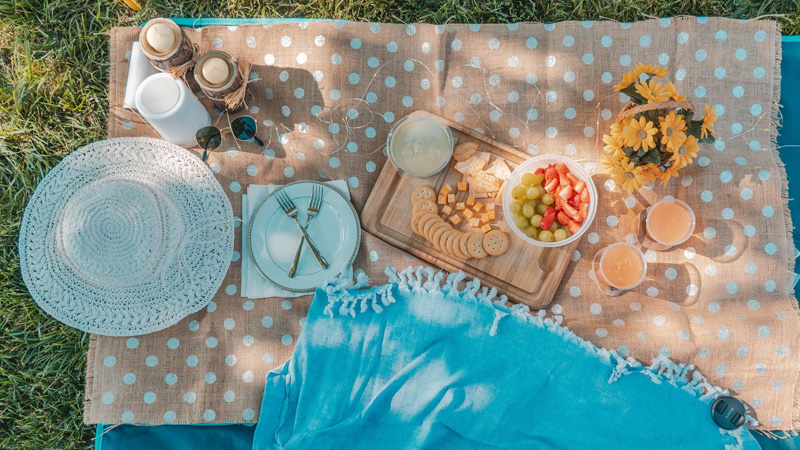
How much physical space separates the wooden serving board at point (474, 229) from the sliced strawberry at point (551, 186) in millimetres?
144

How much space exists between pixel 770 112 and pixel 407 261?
4.39 feet

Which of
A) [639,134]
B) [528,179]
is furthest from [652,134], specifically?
[528,179]

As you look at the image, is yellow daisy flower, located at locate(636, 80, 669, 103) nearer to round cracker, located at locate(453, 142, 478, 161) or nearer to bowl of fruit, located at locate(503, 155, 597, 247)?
bowl of fruit, located at locate(503, 155, 597, 247)

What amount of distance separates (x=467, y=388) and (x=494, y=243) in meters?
0.48

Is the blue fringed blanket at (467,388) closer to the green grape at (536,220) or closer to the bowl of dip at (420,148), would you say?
the green grape at (536,220)

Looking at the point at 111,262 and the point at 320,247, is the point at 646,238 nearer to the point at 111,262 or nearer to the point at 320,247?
the point at 320,247

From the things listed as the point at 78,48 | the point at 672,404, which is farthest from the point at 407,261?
the point at 78,48

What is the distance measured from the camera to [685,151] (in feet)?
5.08

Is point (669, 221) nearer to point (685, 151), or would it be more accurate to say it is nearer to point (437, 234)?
point (685, 151)

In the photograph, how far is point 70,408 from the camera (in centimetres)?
→ 189

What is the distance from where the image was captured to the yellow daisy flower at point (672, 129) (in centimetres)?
149

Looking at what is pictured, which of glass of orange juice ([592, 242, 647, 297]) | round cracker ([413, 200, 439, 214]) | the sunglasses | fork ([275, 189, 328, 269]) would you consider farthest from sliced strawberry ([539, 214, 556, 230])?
the sunglasses

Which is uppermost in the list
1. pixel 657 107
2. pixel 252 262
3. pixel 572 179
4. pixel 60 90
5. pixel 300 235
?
pixel 657 107

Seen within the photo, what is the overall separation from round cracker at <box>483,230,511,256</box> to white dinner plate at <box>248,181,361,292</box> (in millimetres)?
421
